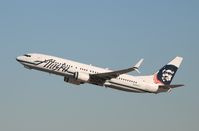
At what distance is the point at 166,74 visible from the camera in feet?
379

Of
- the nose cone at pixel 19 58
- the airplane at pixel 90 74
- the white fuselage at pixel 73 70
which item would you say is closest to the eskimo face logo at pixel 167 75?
the airplane at pixel 90 74

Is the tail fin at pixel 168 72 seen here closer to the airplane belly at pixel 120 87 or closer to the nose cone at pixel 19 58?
the airplane belly at pixel 120 87

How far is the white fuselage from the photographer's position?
97.8 metres

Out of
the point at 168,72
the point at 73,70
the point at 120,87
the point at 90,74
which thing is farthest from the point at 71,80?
the point at 168,72

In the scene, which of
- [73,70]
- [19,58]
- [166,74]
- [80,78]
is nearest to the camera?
[80,78]

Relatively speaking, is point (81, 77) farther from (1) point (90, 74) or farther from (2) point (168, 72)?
(2) point (168, 72)

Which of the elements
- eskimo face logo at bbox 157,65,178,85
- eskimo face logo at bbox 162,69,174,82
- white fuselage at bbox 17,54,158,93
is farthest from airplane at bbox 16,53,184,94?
eskimo face logo at bbox 162,69,174,82

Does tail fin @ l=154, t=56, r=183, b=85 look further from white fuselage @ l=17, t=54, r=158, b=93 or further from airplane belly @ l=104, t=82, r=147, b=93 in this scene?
white fuselage @ l=17, t=54, r=158, b=93

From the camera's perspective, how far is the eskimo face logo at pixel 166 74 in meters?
114

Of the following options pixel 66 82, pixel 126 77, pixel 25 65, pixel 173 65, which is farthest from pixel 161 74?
pixel 25 65

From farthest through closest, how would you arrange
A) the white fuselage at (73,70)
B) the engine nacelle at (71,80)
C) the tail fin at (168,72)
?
the tail fin at (168,72) → the engine nacelle at (71,80) → the white fuselage at (73,70)

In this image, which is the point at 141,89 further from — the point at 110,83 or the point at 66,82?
the point at 66,82

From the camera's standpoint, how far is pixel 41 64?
97.9 m

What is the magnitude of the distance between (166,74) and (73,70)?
25.2 metres
